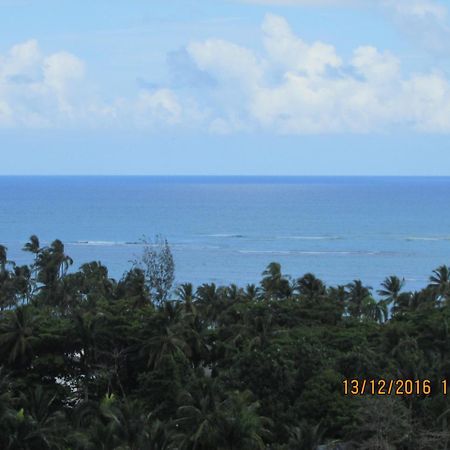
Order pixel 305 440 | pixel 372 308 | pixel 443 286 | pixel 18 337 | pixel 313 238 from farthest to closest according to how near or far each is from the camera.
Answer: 1. pixel 313 238
2. pixel 443 286
3. pixel 372 308
4. pixel 18 337
5. pixel 305 440

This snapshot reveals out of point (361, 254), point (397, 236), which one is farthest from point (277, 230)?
point (361, 254)

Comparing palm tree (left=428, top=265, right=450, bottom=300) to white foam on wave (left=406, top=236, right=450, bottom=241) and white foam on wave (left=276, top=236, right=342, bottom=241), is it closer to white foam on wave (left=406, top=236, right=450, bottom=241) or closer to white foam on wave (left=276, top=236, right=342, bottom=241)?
white foam on wave (left=276, top=236, right=342, bottom=241)

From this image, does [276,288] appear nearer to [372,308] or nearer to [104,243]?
[372,308]

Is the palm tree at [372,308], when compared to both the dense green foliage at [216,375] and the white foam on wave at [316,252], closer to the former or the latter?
the dense green foliage at [216,375]

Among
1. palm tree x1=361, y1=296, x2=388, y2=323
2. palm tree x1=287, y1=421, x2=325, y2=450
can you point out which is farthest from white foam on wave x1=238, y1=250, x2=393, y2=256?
palm tree x1=287, y1=421, x2=325, y2=450

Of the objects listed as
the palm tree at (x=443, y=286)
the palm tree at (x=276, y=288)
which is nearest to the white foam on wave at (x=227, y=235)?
the palm tree at (x=443, y=286)

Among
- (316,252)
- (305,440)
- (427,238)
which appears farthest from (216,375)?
(427,238)

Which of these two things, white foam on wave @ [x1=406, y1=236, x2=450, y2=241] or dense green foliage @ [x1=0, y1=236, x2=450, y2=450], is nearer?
dense green foliage @ [x1=0, y1=236, x2=450, y2=450]
